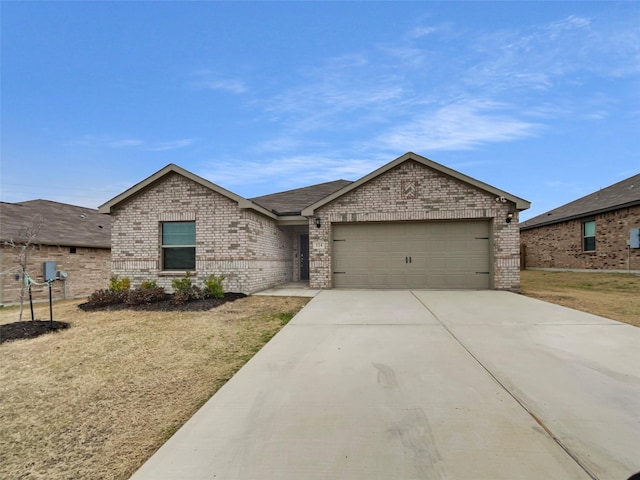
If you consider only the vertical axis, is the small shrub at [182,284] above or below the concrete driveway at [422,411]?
above

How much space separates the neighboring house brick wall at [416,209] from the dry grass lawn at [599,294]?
1.49 meters

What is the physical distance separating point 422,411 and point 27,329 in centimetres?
745

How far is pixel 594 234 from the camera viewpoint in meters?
16.8

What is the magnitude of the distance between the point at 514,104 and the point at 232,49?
11.9 meters

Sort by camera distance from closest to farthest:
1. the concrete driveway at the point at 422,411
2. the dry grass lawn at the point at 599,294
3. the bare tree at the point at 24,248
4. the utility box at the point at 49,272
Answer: the concrete driveway at the point at 422,411, the bare tree at the point at 24,248, the utility box at the point at 49,272, the dry grass lawn at the point at 599,294

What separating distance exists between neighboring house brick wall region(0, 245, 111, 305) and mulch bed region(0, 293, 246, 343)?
5.20m

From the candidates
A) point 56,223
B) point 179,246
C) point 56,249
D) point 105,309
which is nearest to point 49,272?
point 105,309

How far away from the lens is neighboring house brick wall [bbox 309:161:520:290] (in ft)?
35.1

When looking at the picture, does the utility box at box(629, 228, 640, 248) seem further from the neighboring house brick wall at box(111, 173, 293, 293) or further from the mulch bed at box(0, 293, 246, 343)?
the mulch bed at box(0, 293, 246, 343)

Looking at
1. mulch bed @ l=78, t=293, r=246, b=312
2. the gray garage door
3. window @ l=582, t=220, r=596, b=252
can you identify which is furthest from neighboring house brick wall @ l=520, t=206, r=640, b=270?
mulch bed @ l=78, t=293, r=246, b=312

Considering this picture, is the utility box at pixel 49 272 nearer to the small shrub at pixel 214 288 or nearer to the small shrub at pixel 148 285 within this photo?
the small shrub at pixel 148 285

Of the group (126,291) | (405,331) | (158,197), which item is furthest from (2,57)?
(405,331)

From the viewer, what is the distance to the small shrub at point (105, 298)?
893cm

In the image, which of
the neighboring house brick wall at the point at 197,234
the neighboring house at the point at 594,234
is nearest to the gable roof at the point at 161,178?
the neighboring house brick wall at the point at 197,234
